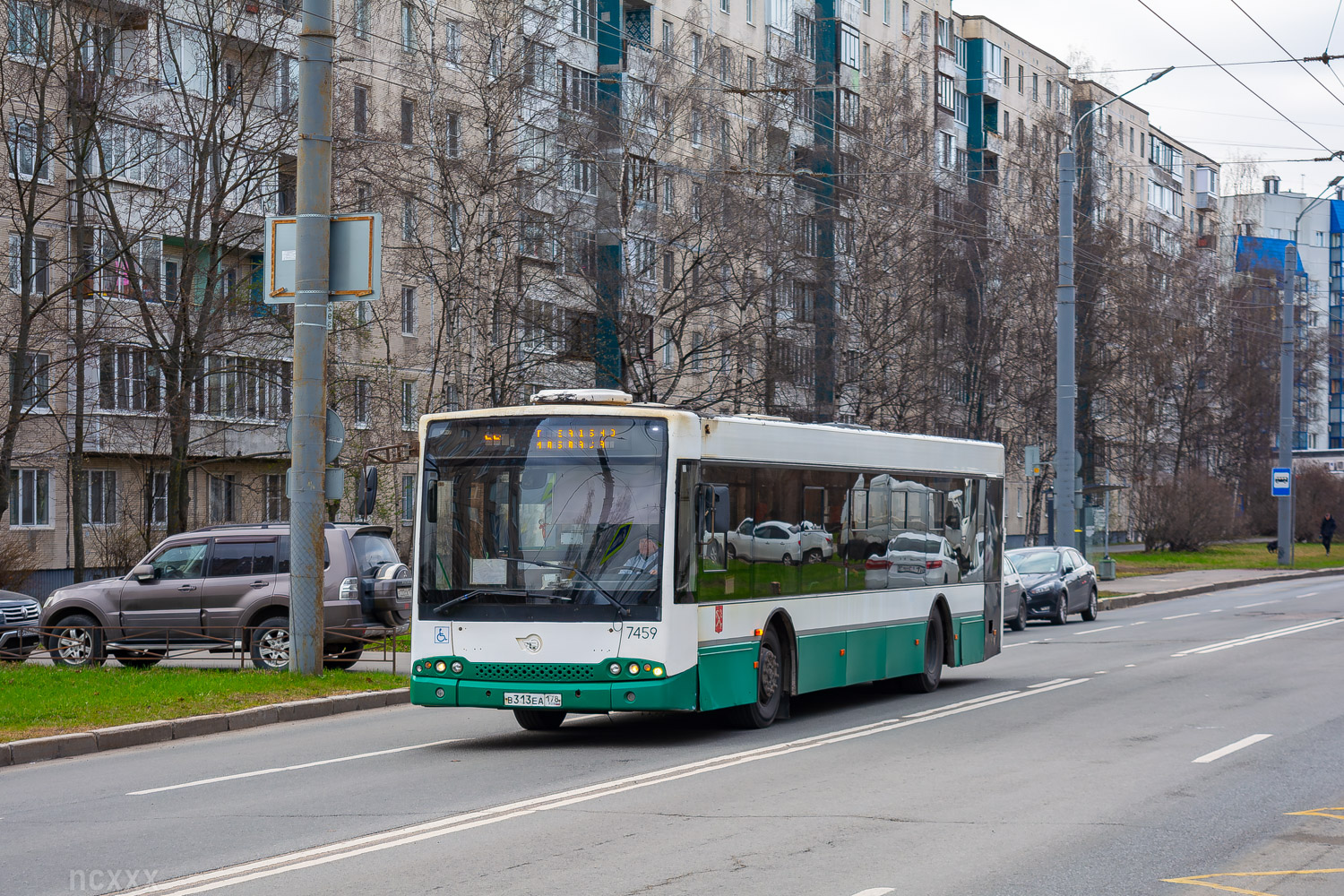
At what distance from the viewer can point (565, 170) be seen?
3644cm

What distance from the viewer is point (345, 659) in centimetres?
2098

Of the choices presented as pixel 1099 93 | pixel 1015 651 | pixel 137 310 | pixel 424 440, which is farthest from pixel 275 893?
pixel 1099 93

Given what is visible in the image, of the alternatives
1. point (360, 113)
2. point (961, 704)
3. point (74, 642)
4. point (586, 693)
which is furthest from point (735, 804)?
point (360, 113)

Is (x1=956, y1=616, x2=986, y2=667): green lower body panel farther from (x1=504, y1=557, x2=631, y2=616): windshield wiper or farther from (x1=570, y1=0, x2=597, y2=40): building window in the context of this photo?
(x1=570, y1=0, x2=597, y2=40): building window

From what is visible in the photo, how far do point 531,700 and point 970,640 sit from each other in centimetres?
729

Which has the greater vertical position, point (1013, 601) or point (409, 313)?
point (409, 313)

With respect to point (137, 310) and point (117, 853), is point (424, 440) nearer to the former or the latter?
point (117, 853)

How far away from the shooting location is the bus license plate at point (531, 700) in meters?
12.9

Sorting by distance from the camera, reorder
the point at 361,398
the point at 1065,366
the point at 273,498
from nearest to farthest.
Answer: the point at 1065,366 → the point at 361,398 → the point at 273,498

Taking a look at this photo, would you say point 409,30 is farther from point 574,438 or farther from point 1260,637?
point 574,438

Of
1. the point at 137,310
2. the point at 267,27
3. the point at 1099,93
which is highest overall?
the point at 1099,93

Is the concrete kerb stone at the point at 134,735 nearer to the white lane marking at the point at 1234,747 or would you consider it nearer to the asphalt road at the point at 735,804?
the asphalt road at the point at 735,804

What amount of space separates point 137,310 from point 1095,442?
36.2 m

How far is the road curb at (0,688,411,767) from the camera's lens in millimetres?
13234
